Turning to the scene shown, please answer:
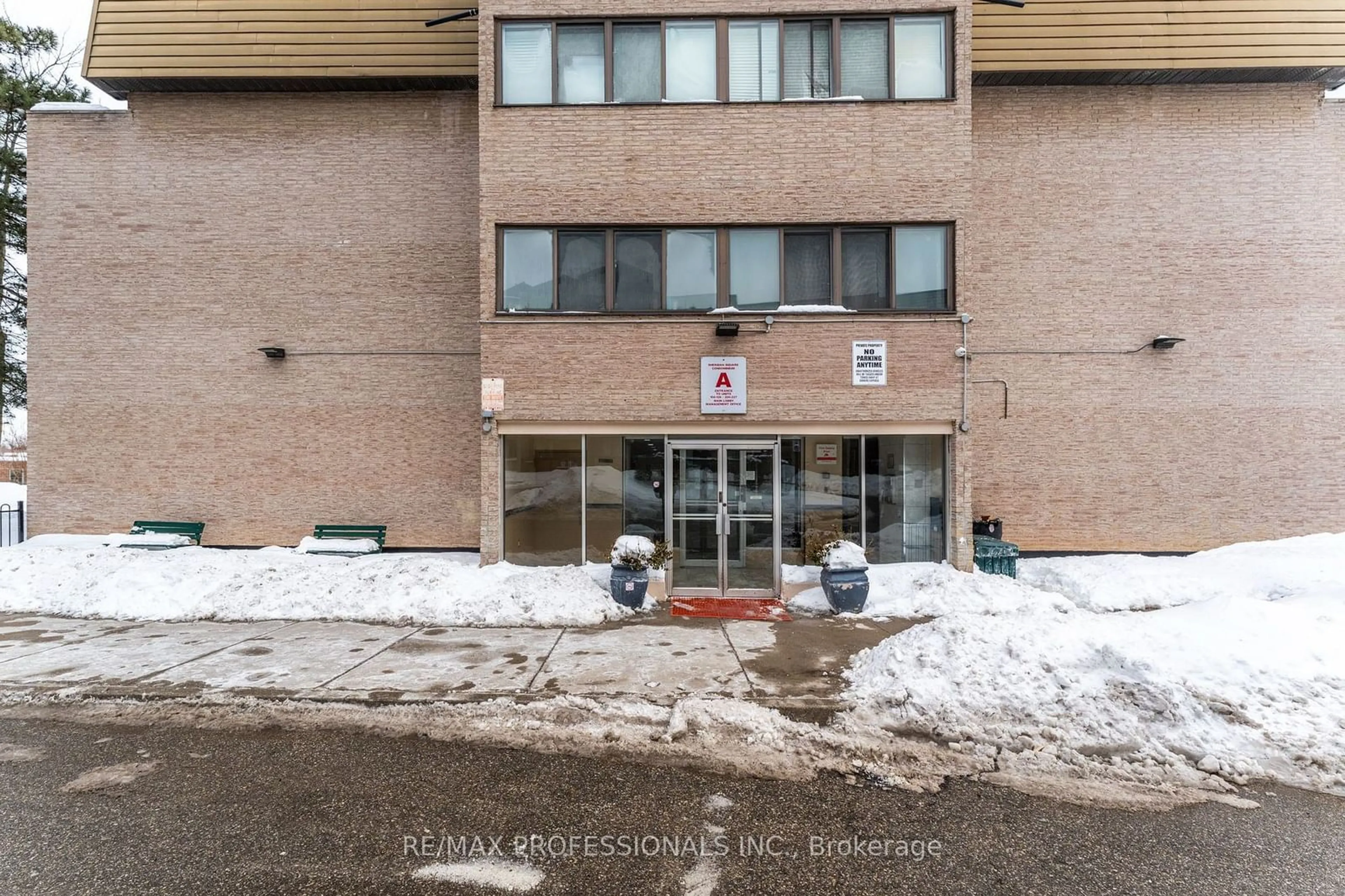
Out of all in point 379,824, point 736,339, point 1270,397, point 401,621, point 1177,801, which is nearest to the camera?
point 379,824

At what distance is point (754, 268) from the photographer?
392 inches

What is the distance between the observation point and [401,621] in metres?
8.33

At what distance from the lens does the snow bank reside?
9359mm

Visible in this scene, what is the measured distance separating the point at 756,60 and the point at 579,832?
10736 millimetres

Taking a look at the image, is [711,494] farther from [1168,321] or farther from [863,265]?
[1168,321]

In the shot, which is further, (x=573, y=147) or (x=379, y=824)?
(x=573, y=147)

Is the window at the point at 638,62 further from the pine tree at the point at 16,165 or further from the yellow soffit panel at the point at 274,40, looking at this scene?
Answer: the pine tree at the point at 16,165

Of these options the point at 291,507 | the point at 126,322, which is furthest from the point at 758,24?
the point at 126,322

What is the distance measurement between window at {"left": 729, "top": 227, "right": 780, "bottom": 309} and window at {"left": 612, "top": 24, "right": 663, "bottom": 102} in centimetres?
272

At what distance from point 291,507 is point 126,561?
8.54 feet

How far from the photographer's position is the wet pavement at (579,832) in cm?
325

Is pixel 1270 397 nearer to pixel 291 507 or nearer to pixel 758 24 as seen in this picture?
pixel 758 24

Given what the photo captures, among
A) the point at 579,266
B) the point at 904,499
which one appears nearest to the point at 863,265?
the point at 904,499

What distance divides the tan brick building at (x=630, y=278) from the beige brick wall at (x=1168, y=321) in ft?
0.20
